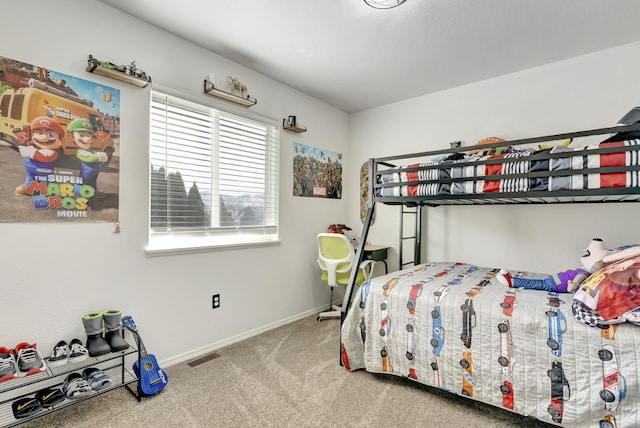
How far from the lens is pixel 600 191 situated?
5.08 ft

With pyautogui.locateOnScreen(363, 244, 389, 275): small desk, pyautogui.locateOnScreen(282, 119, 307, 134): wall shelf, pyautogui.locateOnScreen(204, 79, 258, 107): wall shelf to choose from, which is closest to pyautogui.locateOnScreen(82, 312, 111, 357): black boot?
pyautogui.locateOnScreen(204, 79, 258, 107): wall shelf

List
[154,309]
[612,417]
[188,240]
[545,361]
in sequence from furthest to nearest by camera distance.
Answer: [188,240]
[154,309]
[545,361]
[612,417]

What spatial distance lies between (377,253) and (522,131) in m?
1.78

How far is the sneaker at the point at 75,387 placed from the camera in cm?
158

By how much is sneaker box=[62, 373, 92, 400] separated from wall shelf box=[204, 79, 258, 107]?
2033 millimetres

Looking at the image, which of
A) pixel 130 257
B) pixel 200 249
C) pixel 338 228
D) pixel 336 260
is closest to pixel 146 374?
pixel 130 257

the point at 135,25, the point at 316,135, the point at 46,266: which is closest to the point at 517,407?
the point at 46,266

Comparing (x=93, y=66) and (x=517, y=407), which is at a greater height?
(x=93, y=66)

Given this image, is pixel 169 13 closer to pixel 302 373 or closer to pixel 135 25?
pixel 135 25

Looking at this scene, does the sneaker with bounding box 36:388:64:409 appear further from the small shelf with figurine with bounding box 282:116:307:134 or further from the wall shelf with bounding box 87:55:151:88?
the small shelf with figurine with bounding box 282:116:307:134

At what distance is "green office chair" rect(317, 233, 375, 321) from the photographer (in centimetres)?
298

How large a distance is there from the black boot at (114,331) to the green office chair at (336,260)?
1770mm

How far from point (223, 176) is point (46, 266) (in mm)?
1295

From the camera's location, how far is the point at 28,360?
1.51 meters
